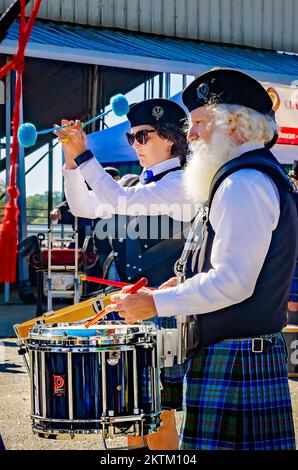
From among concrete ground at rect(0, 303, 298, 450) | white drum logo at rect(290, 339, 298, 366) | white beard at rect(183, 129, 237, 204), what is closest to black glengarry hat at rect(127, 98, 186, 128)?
white beard at rect(183, 129, 237, 204)

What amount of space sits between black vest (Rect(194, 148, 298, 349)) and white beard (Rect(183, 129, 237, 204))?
0.24ft

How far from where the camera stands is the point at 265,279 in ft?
6.68

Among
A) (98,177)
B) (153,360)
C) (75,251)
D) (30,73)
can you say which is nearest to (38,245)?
(75,251)

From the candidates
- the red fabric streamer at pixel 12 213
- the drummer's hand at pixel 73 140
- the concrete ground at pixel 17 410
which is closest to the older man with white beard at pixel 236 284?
the red fabric streamer at pixel 12 213

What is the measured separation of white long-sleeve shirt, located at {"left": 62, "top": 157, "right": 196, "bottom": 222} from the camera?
282 centimetres

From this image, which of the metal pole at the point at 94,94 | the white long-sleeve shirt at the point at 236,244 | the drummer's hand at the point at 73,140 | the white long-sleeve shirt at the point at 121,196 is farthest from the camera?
the metal pole at the point at 94,94

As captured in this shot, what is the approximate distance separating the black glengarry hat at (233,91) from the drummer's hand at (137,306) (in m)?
0.61

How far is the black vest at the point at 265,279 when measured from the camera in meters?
2.04

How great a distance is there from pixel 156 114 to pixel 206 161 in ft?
4.17

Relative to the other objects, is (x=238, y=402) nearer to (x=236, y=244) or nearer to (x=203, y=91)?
(x=236, y=244)

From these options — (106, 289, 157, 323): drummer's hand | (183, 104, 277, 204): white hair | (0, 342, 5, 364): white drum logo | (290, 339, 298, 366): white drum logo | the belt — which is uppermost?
(183, 104, 277, 204): white hair

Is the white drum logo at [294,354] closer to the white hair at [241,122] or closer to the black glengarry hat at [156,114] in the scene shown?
the black glengarry hat at [156,114]

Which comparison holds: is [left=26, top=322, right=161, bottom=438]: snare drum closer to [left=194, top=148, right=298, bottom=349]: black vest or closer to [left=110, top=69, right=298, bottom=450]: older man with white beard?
[left=110, top=69, right=298, bottom=450]: older man with white beard

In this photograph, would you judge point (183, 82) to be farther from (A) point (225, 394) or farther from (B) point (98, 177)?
(A) point (225, 394)
